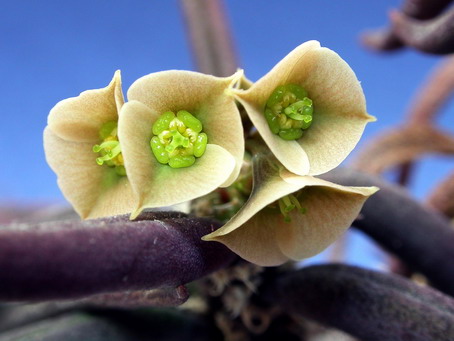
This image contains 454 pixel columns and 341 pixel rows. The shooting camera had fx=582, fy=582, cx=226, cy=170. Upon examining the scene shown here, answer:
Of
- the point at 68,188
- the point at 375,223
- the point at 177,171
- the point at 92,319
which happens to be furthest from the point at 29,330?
the point at 375,223

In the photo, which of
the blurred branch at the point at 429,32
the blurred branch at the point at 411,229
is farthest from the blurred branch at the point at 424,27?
the blurred branch at the point at 411,229

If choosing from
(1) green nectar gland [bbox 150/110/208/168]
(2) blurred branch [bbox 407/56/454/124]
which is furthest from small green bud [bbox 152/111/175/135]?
(2) blurred branch [bbox 407/56/454/124]

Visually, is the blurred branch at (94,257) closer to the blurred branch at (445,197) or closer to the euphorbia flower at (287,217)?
the euphorbia flower at (287,217)

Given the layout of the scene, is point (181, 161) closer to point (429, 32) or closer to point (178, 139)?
point (178, 139)

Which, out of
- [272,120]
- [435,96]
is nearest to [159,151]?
[272,120]

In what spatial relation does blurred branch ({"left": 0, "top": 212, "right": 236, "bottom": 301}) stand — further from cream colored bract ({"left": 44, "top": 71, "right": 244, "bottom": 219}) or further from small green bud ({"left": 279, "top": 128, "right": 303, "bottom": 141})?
small green bud ({"left": 279, "top": 128, "right": 303, "bottom": 141})

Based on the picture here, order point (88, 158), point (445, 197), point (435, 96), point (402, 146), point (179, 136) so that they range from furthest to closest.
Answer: point (435, 96)
point (402, 146)
point (445, 197)
point (88, 158)
point (179, 136)

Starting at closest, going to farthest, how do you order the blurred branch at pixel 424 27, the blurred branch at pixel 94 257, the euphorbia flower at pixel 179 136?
the blurred branch at pixel 94 257 < the euphorbia flower at pixel 179 136 < the blurred branch at pixel 424 27
